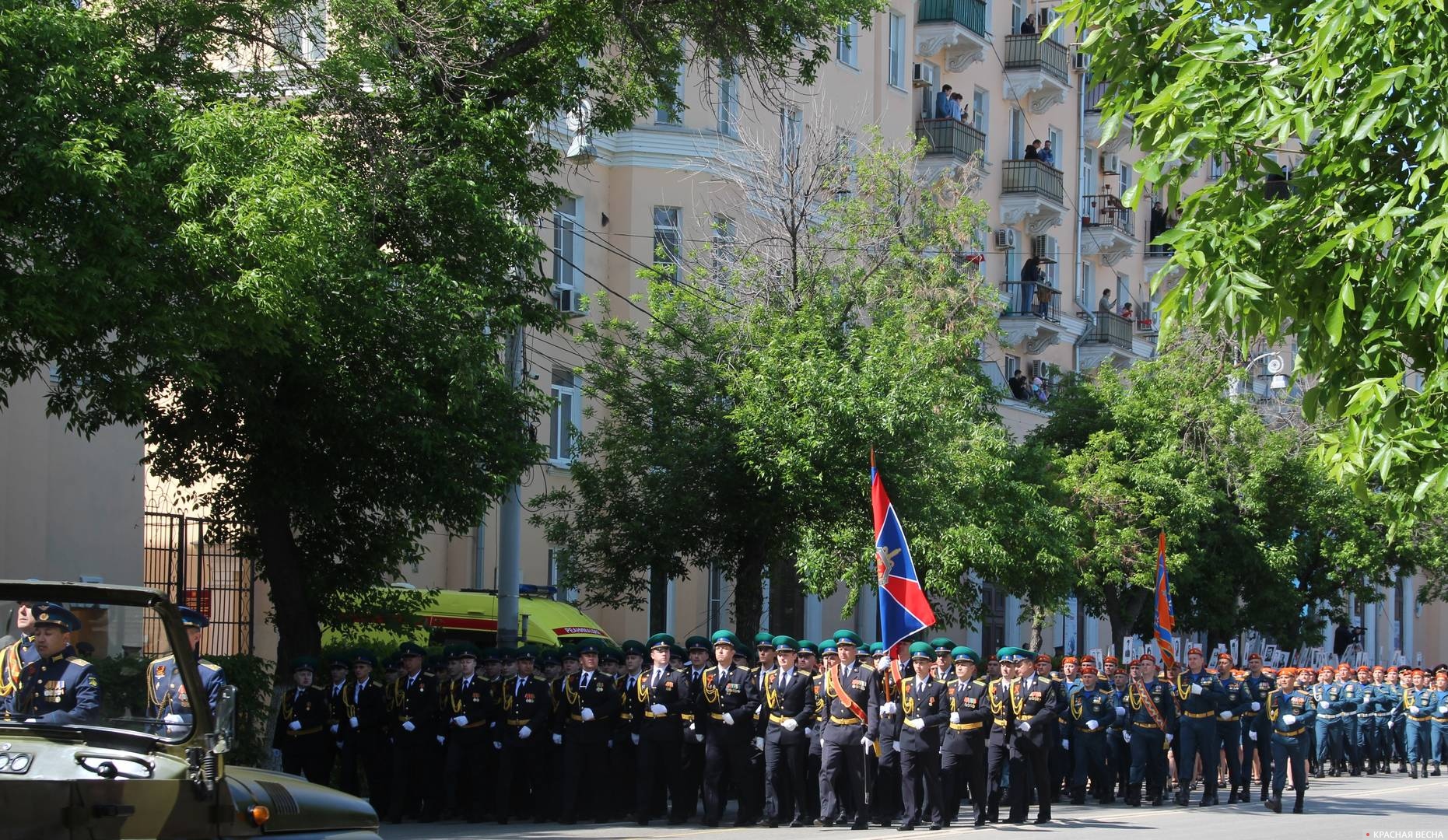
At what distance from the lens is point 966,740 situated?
16.8 metres

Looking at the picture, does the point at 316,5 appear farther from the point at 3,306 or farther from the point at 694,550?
the point at 694,550


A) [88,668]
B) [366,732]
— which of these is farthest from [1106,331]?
[88,668]

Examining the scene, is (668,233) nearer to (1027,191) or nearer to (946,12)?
(946,12)

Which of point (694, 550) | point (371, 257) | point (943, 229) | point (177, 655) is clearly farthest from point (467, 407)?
point (943, 229)

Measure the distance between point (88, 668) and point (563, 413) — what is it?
24143 millimetres

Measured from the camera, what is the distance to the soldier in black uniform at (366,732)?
17.0 meters

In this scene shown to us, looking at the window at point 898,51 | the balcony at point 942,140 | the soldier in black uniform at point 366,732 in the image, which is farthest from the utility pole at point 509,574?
the window at point 898,51

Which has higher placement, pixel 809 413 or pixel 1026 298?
pixel 1026 298

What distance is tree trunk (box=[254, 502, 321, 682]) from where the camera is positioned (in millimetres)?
17594

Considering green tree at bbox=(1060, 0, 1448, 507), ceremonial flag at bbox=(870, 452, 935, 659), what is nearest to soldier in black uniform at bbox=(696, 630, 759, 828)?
ceremonial flag at bbox=(870, 452, 935, 659)

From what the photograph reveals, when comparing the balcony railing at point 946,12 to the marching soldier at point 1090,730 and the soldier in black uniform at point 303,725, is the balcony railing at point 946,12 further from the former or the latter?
the soldier in black uniform at point 303,725

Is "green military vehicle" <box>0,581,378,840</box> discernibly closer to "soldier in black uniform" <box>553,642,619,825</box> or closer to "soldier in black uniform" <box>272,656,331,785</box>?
"soldier in black uniform" <box>272,656,331,785</box>

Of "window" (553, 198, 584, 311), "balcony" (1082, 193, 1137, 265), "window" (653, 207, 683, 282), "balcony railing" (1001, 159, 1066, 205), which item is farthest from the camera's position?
"balcony" (1082, 193, 1137, 265)

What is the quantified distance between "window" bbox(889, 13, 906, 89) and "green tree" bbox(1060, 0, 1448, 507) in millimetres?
30412
